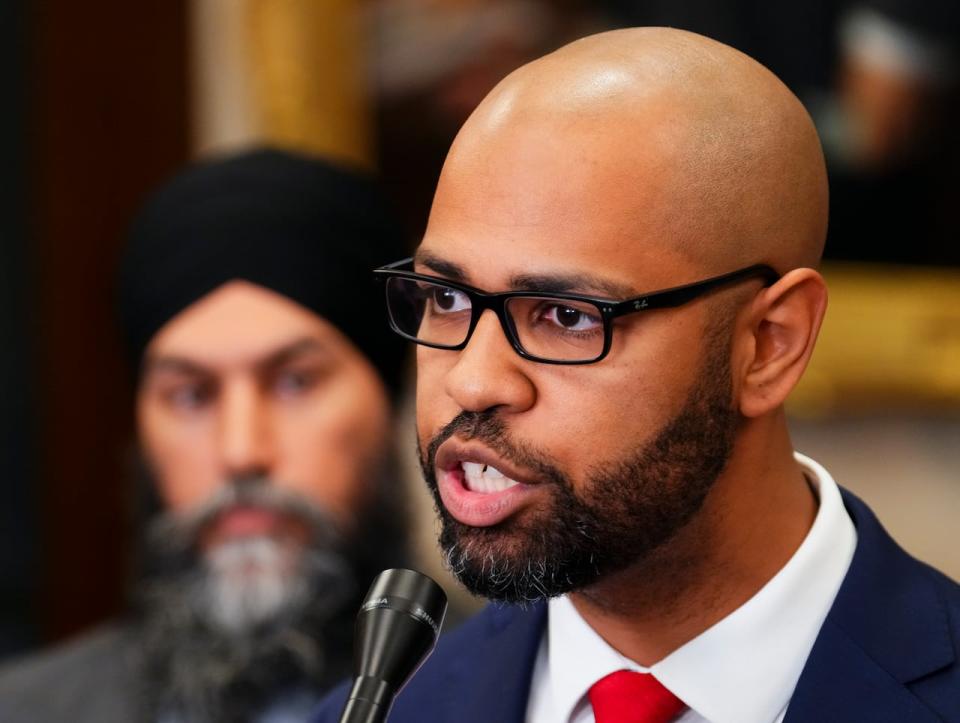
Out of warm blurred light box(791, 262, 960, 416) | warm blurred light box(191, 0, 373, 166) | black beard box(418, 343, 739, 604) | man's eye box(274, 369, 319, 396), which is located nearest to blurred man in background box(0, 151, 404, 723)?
man's eye box(274, 369, 319, 396)

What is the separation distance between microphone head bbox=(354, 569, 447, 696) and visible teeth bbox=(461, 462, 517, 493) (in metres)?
0.15

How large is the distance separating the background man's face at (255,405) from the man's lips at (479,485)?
1429 millimetres

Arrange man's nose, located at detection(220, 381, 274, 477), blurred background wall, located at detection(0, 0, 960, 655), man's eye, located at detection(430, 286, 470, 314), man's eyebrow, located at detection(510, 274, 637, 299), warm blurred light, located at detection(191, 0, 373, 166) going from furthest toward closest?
warm blurred light, located at detection(191, 0, 373, 166)
blurred background wall, located at detection(0, 0, 960, 655)
man's nose, located at detection(220, 381, 274, 477)
man's eye, located at detection(430, 286, 470, 314)
man's eyebrow, located at detection(510, 274, 637, 299)

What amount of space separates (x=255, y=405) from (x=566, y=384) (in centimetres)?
153

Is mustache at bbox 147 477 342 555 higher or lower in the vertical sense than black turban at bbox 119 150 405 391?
lower

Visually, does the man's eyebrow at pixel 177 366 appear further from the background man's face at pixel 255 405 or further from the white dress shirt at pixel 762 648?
the white dress shirt at pixel 762 648

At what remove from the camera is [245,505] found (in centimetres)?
290

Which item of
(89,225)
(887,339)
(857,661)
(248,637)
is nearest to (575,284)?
(857,661)

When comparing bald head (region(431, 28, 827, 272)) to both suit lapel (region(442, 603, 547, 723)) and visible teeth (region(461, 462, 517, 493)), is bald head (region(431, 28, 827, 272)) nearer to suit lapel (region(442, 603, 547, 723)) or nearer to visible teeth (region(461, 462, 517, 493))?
visible teeth (region(461, 462, 517, 493))

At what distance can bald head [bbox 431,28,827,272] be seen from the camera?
1426 mm

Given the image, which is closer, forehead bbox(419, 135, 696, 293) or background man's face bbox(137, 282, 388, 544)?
forehead bbox(419, 135, 696, 293)

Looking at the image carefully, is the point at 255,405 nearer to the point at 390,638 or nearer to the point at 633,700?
the point at 633,700

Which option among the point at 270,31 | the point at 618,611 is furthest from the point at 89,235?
the point at 618,611

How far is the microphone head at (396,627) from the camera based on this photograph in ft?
4.18
